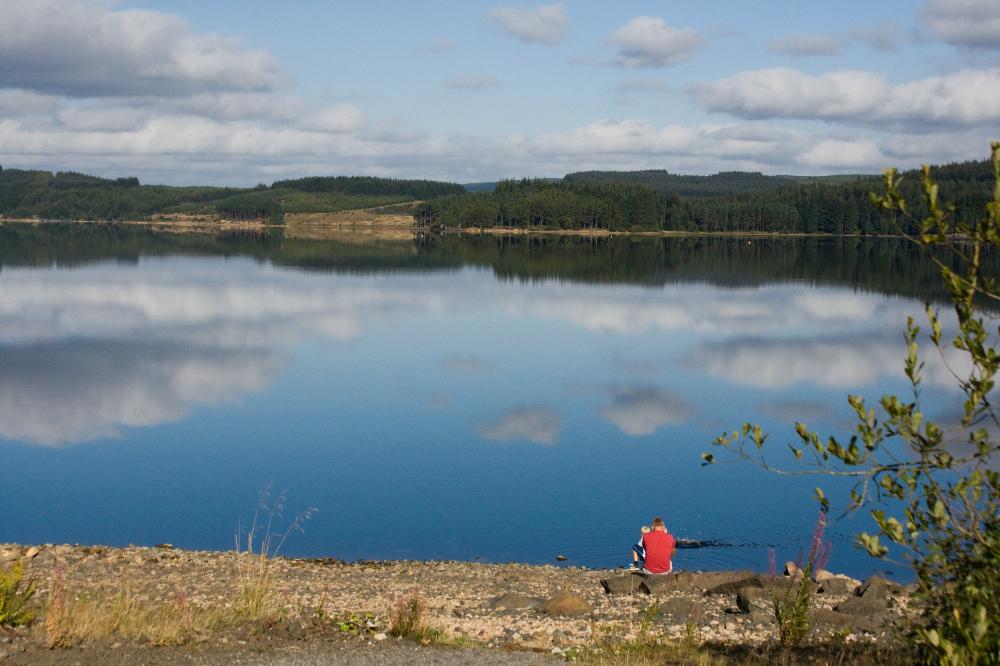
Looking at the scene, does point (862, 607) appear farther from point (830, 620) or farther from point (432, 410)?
point (432, 410)

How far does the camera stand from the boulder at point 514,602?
13852 millimetres

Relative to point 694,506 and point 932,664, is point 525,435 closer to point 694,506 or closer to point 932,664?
point 694,506

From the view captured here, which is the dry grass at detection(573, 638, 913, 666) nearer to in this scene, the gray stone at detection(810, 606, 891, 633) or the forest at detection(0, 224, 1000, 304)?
the gray stone at detection(810, 606, 891, 633)

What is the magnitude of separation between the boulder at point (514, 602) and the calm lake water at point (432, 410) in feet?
15.9

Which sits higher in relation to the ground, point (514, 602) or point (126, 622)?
point (126, 622)

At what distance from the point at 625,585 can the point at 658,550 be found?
0.92m

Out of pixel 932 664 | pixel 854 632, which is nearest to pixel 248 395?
pixel 854 632

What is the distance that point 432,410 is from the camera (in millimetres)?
31516

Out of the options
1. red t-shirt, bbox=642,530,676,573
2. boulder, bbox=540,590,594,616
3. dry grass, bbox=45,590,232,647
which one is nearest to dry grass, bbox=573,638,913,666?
boulder, bbox=540,590,594,616

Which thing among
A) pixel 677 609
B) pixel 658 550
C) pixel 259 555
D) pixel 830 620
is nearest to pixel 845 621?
pixel 830 620

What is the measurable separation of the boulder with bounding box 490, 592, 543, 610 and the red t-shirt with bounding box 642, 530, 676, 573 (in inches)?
90.7

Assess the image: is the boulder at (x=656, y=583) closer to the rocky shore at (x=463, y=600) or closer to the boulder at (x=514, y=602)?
the rocky shore at (x=463, y=600)

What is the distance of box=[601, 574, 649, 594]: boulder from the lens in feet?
49.6

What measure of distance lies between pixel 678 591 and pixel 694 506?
7.80 metres
